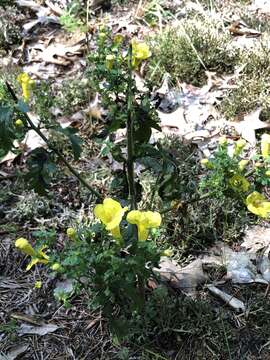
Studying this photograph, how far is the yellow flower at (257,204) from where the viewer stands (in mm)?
1888

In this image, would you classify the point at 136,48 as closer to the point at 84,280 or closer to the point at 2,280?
the point at 84,280

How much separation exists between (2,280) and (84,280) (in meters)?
0.40

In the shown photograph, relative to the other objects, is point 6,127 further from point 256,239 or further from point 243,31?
point 243,31

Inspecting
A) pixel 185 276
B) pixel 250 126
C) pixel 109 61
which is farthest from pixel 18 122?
pixel 250 126

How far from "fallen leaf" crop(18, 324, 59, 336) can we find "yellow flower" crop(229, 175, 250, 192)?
3.22 feet

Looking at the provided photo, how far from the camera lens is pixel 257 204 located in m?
1.92

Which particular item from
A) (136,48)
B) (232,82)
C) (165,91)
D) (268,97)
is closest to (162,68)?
(165,91)

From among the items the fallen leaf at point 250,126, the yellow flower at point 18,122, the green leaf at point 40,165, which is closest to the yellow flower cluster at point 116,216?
the green leaf at point 40,165

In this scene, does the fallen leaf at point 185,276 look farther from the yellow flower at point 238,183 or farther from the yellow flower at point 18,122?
the yellow flower at point 18,122

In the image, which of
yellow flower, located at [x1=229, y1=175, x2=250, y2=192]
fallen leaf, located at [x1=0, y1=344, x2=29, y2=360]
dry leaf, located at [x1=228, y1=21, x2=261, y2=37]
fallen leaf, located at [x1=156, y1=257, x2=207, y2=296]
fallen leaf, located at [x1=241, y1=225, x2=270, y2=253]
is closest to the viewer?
yellow flower, located at [x1=229, y1=175, x2=250, y2=192]

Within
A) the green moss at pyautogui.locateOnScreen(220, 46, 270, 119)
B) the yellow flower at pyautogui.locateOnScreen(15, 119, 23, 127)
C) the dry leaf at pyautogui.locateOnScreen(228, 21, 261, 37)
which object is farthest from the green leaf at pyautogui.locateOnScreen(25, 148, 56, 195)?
the dry leaf at pyautogui.locateOnScreen(228, 21, 261, 37)

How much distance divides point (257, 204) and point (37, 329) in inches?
42.0

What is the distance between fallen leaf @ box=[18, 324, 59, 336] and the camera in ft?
7.26

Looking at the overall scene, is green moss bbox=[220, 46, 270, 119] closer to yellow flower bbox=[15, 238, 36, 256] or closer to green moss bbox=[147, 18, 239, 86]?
green moss bbox=[147, 18, 239, 86]
